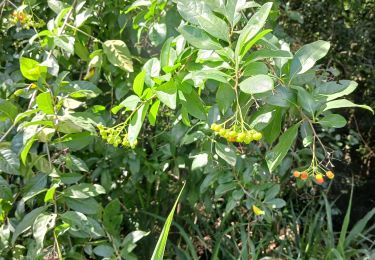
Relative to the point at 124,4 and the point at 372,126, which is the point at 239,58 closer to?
the point at 124,4

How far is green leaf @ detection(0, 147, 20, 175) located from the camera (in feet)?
4.83

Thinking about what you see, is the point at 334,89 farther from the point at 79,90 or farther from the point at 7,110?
the point at 7,110

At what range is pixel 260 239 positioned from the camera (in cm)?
285

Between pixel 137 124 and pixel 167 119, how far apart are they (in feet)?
3.54

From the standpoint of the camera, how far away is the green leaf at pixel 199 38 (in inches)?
40.7

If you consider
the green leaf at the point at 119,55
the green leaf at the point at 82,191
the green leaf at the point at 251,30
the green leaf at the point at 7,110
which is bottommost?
the green leaf at the point at 82,191

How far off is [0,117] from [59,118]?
0.26 m

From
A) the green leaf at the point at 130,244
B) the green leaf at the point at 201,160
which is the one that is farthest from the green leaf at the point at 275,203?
the green leaf at the point at 130,244

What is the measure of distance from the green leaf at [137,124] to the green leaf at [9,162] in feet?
1.41

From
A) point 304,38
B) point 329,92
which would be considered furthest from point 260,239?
point 329,92

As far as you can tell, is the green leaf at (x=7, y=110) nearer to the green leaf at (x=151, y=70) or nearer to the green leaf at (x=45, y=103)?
the green leaf at (x=45, y=103)

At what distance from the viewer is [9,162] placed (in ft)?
4.88

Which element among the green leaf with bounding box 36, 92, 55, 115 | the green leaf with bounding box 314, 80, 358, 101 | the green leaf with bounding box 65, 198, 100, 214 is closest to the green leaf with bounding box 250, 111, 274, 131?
the green leaf with bounding box 314, 80, 358, 101

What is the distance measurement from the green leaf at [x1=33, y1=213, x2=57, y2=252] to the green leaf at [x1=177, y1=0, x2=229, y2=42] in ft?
2.35
